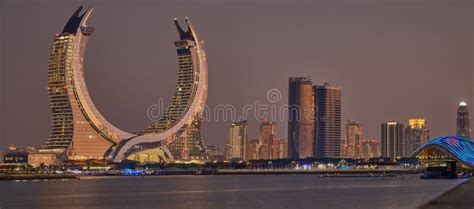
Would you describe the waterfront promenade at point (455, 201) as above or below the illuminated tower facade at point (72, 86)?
below

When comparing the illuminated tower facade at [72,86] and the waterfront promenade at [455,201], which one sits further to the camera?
the illuminated tower facade at [72,86]

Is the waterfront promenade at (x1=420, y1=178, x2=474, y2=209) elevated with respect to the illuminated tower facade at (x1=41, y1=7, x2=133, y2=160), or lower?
lower

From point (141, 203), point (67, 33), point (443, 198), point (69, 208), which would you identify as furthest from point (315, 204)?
point (67, 33)

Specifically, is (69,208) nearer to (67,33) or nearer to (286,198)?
(286,198)

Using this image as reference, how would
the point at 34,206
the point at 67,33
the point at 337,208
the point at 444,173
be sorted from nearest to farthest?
the point at 337,208 → the point at 34,206 → the point at 444,173 → the point at 67,33

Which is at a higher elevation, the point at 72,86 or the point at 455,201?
the point at 72,86

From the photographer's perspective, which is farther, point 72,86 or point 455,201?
point 72,86

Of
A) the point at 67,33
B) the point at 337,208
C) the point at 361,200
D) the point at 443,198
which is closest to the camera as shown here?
the point at 443,198

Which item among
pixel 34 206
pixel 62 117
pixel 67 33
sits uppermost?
pixel 67 33

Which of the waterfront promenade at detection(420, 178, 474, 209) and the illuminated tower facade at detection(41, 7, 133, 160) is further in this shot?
the illuminated tower facade at detection(41, 7, 133, 160)

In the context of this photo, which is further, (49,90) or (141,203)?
(49,90)

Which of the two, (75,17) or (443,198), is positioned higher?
(75,17)
